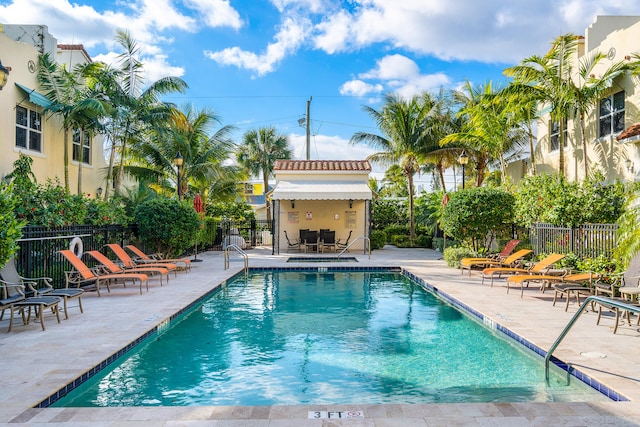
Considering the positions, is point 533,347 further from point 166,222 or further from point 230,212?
point 230,212

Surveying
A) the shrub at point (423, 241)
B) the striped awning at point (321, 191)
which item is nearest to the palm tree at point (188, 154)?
the striped awning at point (321, 191)

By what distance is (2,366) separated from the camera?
6.41 meters

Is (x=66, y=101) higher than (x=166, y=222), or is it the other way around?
(x=66, y=101)

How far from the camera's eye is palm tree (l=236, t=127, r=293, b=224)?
42.9 m

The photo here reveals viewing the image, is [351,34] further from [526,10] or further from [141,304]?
[141,304]

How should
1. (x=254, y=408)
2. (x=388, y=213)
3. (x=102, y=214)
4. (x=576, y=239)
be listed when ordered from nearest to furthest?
1. (x=254, y=408)
2. (x=576, y=239)
3. (x=102, y=214)
4. (x=388, y=213)

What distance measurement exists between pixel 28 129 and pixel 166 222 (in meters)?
8.98

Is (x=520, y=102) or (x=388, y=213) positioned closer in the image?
(x=520, y=102)

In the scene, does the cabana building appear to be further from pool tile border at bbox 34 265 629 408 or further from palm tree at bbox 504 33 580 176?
pool tile border at bbox 34 265 629 408

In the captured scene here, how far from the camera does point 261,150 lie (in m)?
43.1

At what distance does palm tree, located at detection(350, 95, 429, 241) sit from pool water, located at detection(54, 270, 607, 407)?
63.5ft

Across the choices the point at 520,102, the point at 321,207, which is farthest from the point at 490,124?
the point at 321,207

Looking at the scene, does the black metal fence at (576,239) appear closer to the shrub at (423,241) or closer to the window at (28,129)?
the shrub at (423,241)

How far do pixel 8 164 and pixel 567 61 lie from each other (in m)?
24.7
